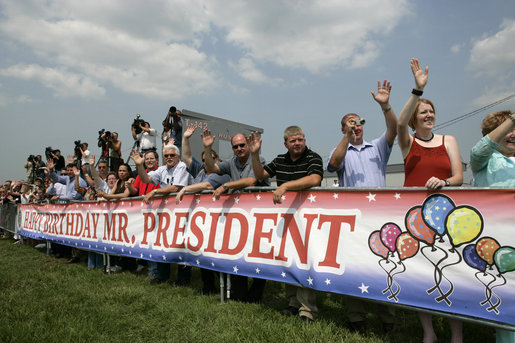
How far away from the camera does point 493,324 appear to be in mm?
2322

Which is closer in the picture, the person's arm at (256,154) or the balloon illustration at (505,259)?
the balloon illustration at (505,259)

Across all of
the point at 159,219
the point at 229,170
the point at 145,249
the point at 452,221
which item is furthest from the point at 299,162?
the point at 145,249

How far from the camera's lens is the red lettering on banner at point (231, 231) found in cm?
390

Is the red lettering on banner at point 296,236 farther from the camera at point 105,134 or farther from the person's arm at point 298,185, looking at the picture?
the camera at point 105,134

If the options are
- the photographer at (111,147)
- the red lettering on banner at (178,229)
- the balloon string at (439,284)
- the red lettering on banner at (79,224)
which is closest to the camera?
the balloon string at (439,284)

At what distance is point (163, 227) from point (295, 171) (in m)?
2.51

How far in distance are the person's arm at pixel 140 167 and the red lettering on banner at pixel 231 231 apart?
2.20 metres

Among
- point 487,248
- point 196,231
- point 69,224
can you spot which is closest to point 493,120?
point 487,248

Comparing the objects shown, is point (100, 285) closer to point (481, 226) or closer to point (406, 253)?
point (406, 253)

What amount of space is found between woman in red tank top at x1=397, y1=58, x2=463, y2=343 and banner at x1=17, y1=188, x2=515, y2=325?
0.34 metres

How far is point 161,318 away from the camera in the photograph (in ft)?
12.1

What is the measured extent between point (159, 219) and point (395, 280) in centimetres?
366

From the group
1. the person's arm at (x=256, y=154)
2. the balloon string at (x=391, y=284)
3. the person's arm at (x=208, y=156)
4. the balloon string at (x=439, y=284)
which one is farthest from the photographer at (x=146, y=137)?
the balloon string at (x=439, y=284)

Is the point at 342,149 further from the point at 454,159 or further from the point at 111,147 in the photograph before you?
the point at 111,147
